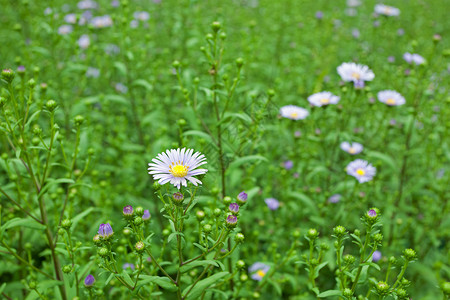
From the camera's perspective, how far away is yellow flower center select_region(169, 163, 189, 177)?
5.94 feet

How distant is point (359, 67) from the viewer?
11.9ft

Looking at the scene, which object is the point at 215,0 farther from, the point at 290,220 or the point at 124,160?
the point at 290,220

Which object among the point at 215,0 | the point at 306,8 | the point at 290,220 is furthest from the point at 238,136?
the point at 306,8

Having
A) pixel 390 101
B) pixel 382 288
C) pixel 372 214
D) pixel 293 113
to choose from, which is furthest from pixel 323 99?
pixel 382 288

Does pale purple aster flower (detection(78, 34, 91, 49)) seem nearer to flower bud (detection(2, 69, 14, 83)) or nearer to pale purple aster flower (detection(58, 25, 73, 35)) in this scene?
pale purple aster flower (detection(58, 25, 73, 35))

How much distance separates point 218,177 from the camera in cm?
272

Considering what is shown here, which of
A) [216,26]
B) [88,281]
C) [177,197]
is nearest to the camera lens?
[177,197]

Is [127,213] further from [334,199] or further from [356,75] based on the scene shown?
[356,75]

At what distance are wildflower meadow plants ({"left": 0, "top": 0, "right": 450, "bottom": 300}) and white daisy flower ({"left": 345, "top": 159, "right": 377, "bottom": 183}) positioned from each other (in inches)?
0.6

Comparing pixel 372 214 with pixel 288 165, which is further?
pixel 288 165

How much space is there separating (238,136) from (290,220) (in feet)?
4.03

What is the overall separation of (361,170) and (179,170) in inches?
81.5

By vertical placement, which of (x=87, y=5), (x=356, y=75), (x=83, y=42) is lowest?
(x=356, y=75)

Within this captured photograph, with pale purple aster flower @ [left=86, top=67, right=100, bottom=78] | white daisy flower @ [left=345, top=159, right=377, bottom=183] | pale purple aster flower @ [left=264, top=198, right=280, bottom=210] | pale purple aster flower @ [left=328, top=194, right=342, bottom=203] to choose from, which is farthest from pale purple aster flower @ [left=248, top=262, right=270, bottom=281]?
pale purple aster flower @ [left=86, top=67, right=100, bottom=78]
